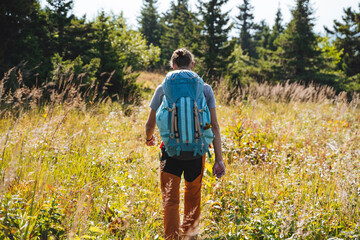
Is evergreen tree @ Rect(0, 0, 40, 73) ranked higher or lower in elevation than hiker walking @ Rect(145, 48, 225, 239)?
higher

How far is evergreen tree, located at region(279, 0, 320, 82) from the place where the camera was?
18.5 meters

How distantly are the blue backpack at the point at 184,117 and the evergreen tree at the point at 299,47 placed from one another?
1881 centimetres

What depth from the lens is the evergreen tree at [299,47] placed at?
18.5 m

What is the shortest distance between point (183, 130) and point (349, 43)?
25.9m

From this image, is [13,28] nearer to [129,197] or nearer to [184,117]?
[129,197]

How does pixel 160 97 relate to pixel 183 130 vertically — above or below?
above

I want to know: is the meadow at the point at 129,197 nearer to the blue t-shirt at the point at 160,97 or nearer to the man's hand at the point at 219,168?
the man's hand at the point at 219,168

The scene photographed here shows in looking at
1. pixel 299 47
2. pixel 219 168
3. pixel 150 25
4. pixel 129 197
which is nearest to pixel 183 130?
pixel 219 168

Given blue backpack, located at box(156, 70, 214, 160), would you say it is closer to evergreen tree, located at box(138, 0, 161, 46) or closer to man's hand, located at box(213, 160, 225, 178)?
man's hand, located at box(213, 160, 225, 178)

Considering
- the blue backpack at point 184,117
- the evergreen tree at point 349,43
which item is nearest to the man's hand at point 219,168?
the blue backpack at point 184,117

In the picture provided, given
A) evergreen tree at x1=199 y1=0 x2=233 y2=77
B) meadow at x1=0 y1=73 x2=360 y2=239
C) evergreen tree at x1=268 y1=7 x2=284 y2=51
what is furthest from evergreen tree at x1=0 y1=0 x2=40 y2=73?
evergreen tree at x1=268 y1=7 x2=284 y2=51

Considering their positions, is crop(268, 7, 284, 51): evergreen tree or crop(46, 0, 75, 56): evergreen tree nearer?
crop(46, 0, 75, 56): evergreen tree

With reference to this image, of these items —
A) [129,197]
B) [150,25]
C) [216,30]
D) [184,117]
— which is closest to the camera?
[184,117]

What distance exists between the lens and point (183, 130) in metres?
→ 2.05
